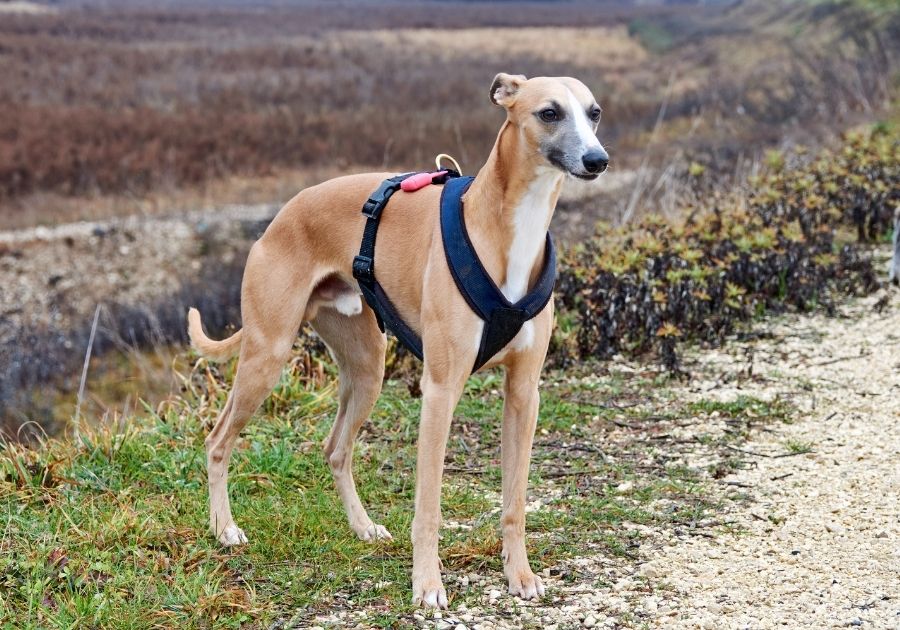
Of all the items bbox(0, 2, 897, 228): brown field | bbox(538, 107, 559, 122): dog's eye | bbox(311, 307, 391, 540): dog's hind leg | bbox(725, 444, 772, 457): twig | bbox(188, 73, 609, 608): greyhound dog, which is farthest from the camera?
bbox(0, 2, 897, 228): brown field

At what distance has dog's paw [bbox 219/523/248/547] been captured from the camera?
178 inches

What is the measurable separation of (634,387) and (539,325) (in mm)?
2695

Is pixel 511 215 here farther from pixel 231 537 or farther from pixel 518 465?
pixel 231 537

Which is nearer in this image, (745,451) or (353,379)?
(353,379)

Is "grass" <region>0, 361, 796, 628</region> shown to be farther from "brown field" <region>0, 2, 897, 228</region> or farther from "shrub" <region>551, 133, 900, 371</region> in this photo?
"brown field" <region>0, 2, 897, 228</region>

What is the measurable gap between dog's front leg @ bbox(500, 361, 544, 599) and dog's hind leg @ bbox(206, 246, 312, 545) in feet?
3.19

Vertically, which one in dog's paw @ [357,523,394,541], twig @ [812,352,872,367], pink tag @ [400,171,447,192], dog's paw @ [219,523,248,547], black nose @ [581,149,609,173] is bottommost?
dog's paw @ [219,523,248,547]

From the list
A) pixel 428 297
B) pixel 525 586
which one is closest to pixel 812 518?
pixel 525 586

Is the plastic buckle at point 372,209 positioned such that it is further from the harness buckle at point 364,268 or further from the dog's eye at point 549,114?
the dog's eye at point 549,114

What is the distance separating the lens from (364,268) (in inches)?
166

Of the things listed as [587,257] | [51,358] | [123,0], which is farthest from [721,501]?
[123,0]

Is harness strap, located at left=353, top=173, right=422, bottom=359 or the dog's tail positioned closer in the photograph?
harness strap, located at left=353, top=173, right=422, bottom=359

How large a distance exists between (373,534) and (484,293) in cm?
139

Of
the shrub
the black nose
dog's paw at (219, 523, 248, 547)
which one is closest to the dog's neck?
the black nose
